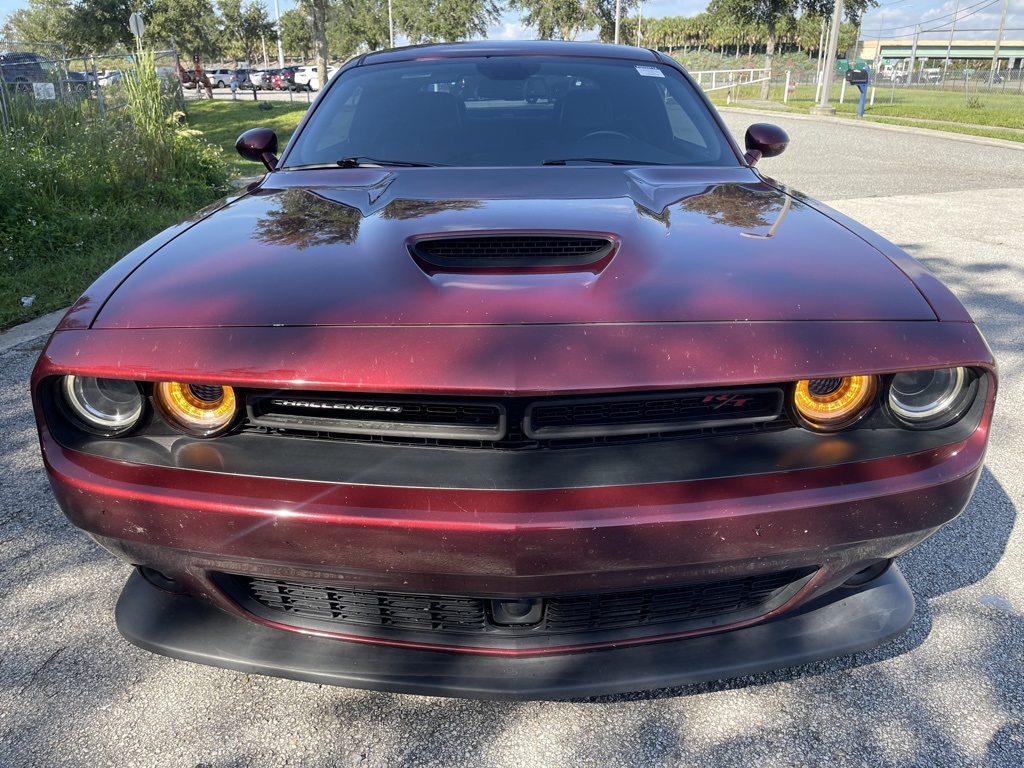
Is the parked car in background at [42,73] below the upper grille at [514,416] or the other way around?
the other way around

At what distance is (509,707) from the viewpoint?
1.75 m

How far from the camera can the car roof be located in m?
3.09

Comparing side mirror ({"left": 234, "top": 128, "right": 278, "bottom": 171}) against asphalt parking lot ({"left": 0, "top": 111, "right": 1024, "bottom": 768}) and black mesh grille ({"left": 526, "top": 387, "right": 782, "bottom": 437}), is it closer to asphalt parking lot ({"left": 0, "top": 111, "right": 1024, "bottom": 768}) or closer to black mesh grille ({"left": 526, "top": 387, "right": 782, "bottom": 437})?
asphalt parking lot ({"left": 0, "top": 111, "right": 1024, "bottom": 768})

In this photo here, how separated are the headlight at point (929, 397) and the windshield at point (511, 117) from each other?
1.34 metres

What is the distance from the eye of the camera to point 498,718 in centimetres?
171

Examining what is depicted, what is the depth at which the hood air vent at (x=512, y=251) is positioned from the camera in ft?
5.27

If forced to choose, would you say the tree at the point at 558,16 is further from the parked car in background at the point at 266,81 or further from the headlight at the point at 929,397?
the headlight at the point at 929,397

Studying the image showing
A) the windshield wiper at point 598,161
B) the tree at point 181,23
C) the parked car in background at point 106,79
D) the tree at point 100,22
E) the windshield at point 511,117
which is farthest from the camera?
the tree at point 181,23

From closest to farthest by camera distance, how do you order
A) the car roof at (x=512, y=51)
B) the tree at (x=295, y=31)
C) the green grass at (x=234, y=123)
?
the car roof at (x=512, y=51) < the green grass at (x=234, y=123) < the tree at (x=295, y=31)

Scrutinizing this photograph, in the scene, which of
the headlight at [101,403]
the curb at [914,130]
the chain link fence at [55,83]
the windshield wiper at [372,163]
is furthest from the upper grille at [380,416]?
the curb at [914,130]

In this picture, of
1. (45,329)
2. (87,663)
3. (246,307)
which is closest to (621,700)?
(246,307)

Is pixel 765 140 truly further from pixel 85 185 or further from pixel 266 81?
pixel 266 81

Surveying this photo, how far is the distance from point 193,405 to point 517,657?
2.66ft

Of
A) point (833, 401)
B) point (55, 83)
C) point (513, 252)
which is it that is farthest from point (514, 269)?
point (55, 83)
